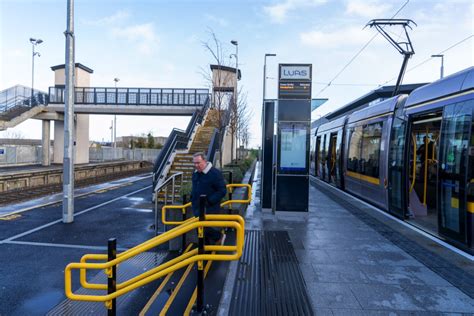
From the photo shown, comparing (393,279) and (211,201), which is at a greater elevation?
(211,201)

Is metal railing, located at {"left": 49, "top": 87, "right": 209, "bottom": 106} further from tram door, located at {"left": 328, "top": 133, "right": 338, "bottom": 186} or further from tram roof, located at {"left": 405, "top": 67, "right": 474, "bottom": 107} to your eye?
tram roof, located at {"left": 405, "top": 67, "right": 474, "bottom": 107}

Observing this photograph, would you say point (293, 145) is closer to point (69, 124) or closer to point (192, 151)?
point (69, 124)

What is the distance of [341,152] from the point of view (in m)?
13.5

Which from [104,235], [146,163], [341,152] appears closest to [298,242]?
[104,235]

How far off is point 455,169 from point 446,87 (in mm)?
1716

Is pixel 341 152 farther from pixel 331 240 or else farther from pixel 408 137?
pixel 331 240

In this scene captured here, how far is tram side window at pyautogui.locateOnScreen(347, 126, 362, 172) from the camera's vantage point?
11.5 metres

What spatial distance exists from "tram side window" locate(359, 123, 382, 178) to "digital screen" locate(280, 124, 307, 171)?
7.32ft

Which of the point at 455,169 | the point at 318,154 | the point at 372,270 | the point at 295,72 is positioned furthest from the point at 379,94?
the point at 372,270

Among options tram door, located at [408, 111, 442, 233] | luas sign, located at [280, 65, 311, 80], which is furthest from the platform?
luas sign, located at [280, 65, 311, 80]

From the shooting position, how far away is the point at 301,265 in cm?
535

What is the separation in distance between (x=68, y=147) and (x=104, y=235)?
2700mm

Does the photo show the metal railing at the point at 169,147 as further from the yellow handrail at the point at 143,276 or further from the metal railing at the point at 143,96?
the metal railing at the point at 143,96

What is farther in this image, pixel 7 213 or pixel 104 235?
pixel 7 213
